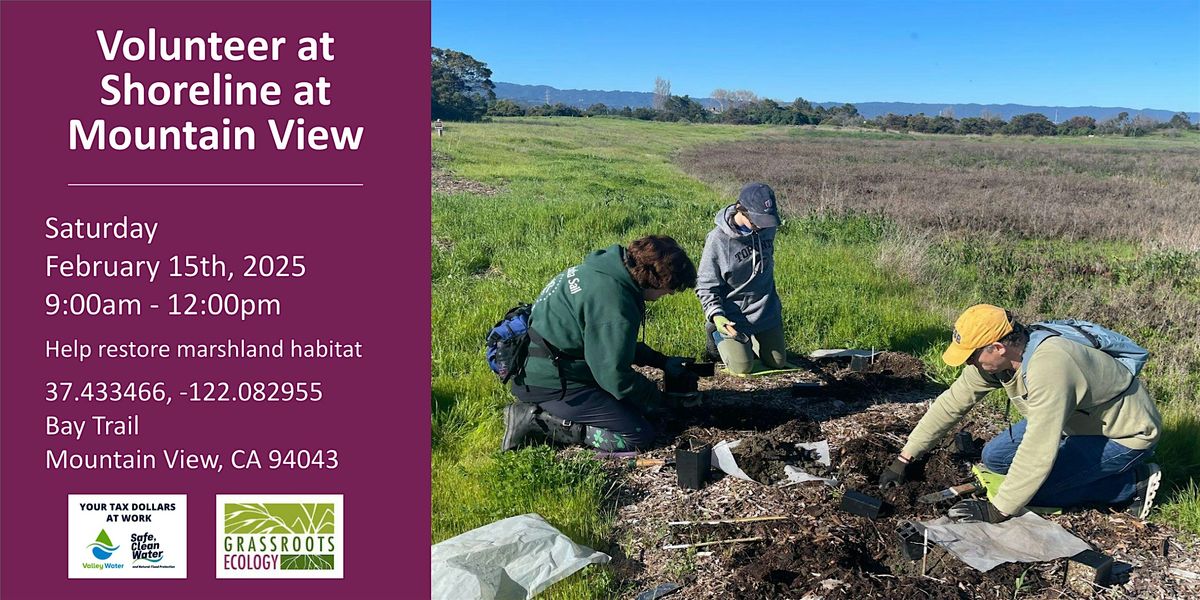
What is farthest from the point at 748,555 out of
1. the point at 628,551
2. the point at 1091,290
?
the point at 1091,290

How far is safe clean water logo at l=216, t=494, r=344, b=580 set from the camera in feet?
10.6

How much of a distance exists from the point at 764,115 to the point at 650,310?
78921 millimetres

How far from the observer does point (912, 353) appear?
6590mm

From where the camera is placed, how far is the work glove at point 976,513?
3822mm

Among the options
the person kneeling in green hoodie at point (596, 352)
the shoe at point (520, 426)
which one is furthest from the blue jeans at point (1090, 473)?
the shoe at point (520, 426)

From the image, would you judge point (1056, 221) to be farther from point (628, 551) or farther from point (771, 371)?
point (628, 551)

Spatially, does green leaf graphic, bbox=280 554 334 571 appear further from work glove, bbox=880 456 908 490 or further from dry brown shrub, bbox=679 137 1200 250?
dry brown shrub, bbox=679 137 1200 250

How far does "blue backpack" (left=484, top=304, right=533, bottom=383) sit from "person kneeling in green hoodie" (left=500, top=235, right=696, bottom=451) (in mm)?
53

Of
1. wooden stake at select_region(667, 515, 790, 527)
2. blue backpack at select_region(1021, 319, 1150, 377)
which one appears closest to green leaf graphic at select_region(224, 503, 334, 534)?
wooden stake at select_region(667, 515, 790, 527)

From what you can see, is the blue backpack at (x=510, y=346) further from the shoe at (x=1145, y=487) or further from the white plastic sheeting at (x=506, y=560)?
the shoe at (x=1145, y=487)

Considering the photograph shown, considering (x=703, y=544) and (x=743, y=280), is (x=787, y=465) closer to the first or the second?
(x=703, y=544)

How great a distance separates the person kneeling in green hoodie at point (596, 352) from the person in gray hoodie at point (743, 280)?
1.07 meters

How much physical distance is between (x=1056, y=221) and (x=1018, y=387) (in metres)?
12.5

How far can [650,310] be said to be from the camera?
7.45m
